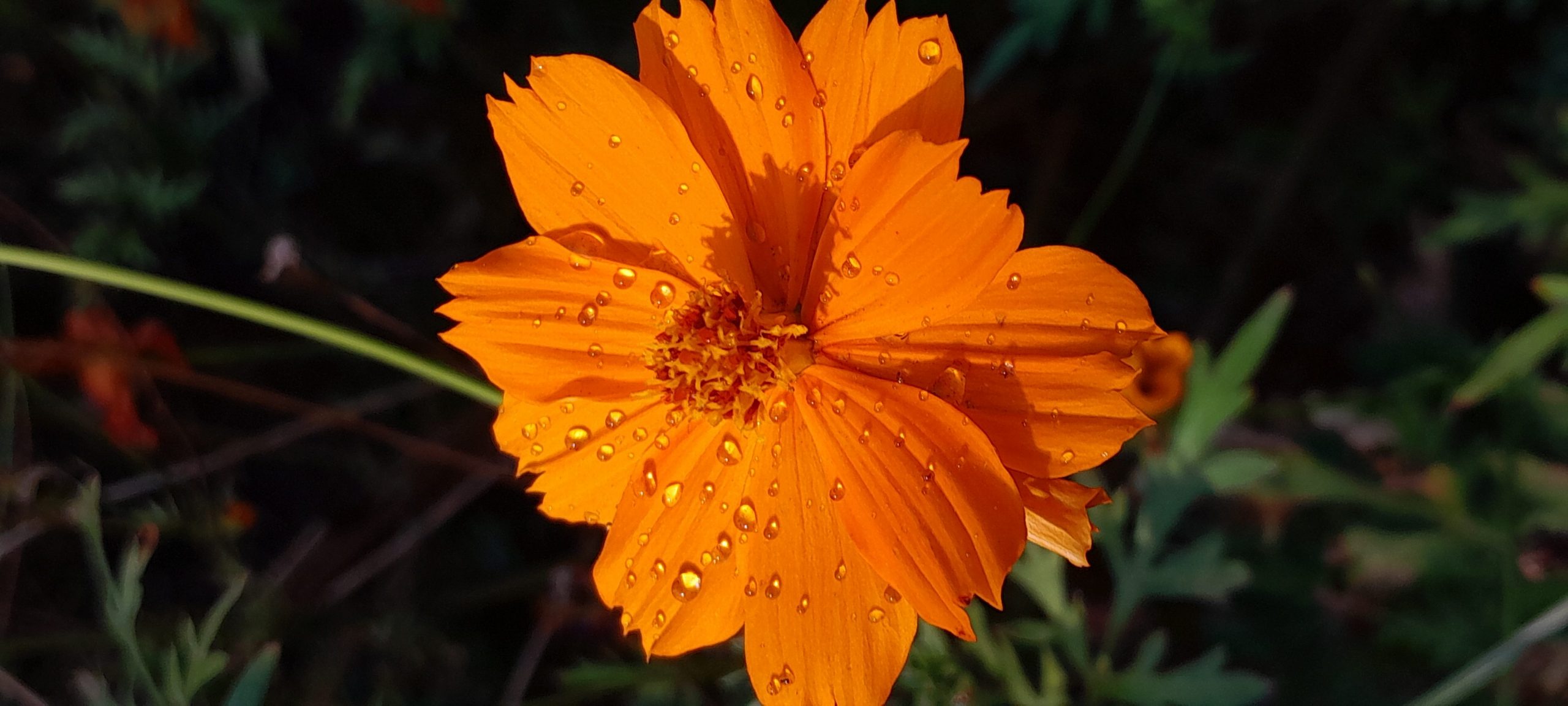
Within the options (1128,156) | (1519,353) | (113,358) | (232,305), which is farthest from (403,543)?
(1519,353)

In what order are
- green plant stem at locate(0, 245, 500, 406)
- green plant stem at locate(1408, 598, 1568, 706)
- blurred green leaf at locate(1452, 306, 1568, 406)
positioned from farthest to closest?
1. blurred green leaf at locate(1452, 306, 1568, 406)
2. green plant stem at locate(1408, 598, 1568, 706)
3. green plant stem at locate(0, 245, 500, 406)

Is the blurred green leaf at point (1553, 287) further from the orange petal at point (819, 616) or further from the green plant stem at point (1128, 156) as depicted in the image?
the orange petal at point (819, 616)

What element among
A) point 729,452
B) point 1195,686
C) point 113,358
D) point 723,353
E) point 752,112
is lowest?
point 113,358

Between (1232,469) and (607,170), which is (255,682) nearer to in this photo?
(607,170)

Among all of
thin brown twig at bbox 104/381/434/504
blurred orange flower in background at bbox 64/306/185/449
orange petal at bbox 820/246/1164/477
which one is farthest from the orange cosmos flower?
blurred orange flower in background at bbox 64/306/185/449

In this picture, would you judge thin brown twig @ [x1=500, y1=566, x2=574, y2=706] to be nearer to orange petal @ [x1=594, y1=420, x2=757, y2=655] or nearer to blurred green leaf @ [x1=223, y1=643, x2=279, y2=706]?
blurred green leaf @ [x1=223, y1=643, x2=279, y2=706]

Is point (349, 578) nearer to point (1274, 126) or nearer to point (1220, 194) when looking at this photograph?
point (1220, 194)
